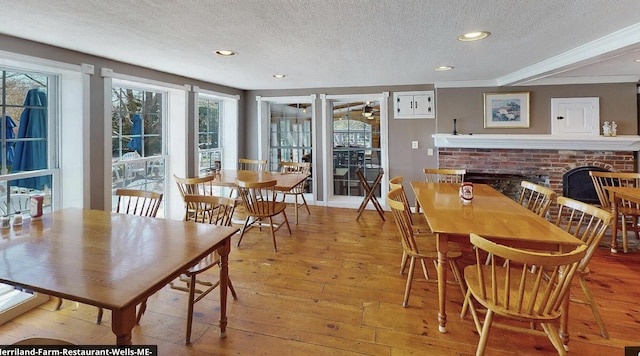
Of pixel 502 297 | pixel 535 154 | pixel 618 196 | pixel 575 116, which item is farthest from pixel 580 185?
pixel 502 297

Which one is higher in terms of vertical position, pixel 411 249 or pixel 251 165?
pixel 251 165

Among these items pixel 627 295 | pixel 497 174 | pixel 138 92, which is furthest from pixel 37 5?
pixel 497 174

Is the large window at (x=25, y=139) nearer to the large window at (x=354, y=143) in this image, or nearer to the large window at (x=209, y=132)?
the large window at (x=209, y=132)

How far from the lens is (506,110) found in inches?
183

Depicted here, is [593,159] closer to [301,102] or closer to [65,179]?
[301,102]

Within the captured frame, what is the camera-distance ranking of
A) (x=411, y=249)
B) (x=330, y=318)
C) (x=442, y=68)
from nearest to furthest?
(x=330, y=318) → (x=411, y=249) → (x=442, y=68)

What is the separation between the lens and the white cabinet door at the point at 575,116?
4309 mm

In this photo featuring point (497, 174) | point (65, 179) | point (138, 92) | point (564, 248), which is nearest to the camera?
point (564, 248)

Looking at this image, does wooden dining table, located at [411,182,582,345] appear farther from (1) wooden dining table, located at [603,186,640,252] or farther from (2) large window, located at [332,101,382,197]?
(2) large window, located at [332,101,382,197]

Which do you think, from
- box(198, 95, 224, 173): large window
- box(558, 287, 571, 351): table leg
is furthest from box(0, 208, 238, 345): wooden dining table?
box(198, 95, 224, 173): large window

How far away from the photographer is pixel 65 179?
9.77 ft

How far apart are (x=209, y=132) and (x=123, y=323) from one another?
4448 millimetres

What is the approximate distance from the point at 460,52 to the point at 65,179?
160 inches

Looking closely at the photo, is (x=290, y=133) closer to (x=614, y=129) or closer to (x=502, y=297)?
(x=502, y=297)
